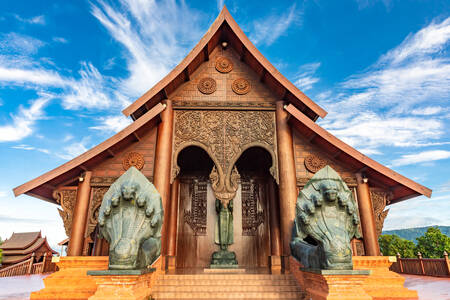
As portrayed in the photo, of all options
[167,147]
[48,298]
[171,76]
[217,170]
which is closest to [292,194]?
[217,170]

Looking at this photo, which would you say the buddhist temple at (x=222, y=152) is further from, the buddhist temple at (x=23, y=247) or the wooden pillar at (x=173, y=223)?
the buddhist temple at (x=23, y=247)

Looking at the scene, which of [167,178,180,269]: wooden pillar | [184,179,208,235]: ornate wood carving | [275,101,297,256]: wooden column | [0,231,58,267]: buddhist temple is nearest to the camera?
[275,101,297,256]: wooden column

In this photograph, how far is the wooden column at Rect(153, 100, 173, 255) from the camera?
248 inches

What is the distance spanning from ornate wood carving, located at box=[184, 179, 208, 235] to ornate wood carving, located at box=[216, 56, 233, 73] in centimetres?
354

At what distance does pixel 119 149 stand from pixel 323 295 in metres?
5.32

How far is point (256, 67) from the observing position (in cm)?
756

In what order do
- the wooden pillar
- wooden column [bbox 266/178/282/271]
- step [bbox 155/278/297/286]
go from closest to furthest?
step [bbox 155/278/297/286] < the wooden pillar < wooden column [bbox 266/178/282/271]

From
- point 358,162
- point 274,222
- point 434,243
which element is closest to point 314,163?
point 358,162

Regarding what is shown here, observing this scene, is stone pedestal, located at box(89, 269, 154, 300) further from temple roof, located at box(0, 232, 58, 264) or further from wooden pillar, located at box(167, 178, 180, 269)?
temple roof, located at box(0, 232, 58, 264)

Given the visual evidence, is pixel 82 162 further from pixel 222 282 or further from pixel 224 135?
pixel 222 282

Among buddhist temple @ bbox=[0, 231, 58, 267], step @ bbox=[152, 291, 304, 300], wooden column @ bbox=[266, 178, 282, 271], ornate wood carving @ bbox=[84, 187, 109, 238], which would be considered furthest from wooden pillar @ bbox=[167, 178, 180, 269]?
buddhist temple @ bbox=[0, 231, 58, 267]

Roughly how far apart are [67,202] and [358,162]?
689cm

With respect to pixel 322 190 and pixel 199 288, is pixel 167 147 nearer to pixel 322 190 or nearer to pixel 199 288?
pixel 199 288

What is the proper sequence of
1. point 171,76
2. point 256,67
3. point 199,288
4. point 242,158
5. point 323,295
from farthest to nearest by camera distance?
point 242,158
point 256,67
point 171,76
point 199,288
point 323,295
